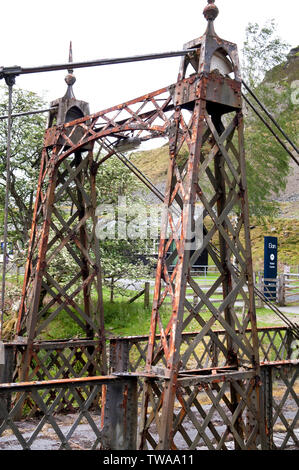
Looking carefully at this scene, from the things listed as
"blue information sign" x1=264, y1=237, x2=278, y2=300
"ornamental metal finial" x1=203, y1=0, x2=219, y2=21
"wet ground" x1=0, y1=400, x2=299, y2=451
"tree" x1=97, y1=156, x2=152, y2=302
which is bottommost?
"wet ground" x1=0, y1=400, x2=299, y2=451

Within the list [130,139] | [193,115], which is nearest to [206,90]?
[193,115]

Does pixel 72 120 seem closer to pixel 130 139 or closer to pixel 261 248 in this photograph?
pixel 130 139

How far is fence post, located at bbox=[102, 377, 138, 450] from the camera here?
5.82 metres

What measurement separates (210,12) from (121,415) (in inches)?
196

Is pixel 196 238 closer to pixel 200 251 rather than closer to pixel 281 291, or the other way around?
pixel 200 251

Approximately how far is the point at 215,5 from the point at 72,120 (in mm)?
3973

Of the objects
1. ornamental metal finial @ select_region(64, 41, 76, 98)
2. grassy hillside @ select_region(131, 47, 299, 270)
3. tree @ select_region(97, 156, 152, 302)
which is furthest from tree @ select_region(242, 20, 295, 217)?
ornamental metal finial @ select_region(64, 41, 76, 98)

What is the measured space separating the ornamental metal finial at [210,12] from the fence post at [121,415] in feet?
14.8

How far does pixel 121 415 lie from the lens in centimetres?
588

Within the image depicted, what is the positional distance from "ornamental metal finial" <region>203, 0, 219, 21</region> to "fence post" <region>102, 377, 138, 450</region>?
4501 mm

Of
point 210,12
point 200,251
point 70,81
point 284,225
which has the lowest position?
point 200,251

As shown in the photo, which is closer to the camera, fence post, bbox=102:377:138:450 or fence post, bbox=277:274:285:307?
fence post, bbox=102:377:138:450

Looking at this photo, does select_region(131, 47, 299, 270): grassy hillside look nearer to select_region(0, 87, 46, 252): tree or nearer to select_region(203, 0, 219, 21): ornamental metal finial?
select_region(0, 87, 46, 252): tree

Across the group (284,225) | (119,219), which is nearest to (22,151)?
(119,219)
